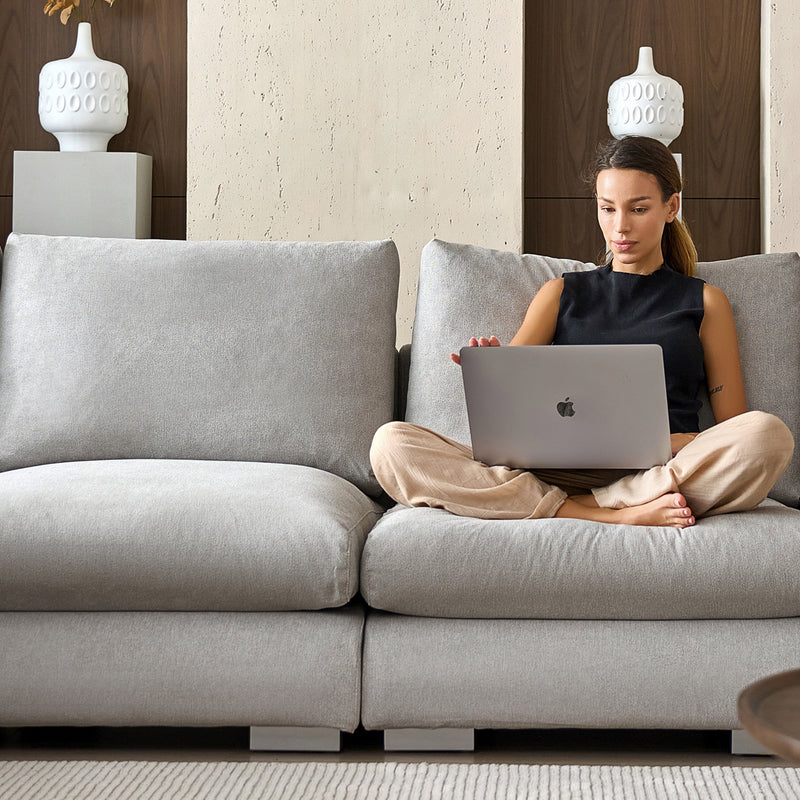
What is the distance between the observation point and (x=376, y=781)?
161 centimetres

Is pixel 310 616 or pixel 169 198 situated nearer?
pixel 310 616

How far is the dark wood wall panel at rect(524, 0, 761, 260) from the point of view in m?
3.57

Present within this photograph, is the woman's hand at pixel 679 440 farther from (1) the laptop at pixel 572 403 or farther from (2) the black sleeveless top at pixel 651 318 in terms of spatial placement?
(1) the laptop at pixel 572 403

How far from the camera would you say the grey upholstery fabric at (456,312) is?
231 cm

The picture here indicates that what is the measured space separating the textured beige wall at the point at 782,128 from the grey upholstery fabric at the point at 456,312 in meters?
1.23

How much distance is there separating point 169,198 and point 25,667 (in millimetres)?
2214

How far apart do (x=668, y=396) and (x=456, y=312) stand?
0.49 meters

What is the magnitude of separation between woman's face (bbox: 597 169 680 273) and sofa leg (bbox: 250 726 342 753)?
1166 mm

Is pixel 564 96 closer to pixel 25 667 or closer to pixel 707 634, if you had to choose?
pixel 707 634

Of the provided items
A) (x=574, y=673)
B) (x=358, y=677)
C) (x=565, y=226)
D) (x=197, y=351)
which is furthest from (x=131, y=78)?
(x=574, y=673)

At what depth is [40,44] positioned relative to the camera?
3656mm

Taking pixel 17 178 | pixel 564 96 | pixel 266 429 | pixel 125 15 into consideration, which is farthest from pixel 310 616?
pixel 125 15

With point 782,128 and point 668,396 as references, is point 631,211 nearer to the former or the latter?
point 668,396

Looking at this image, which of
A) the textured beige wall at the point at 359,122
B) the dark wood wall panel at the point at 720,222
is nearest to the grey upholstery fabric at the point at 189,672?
the textured beige wall at the point at 359,122
